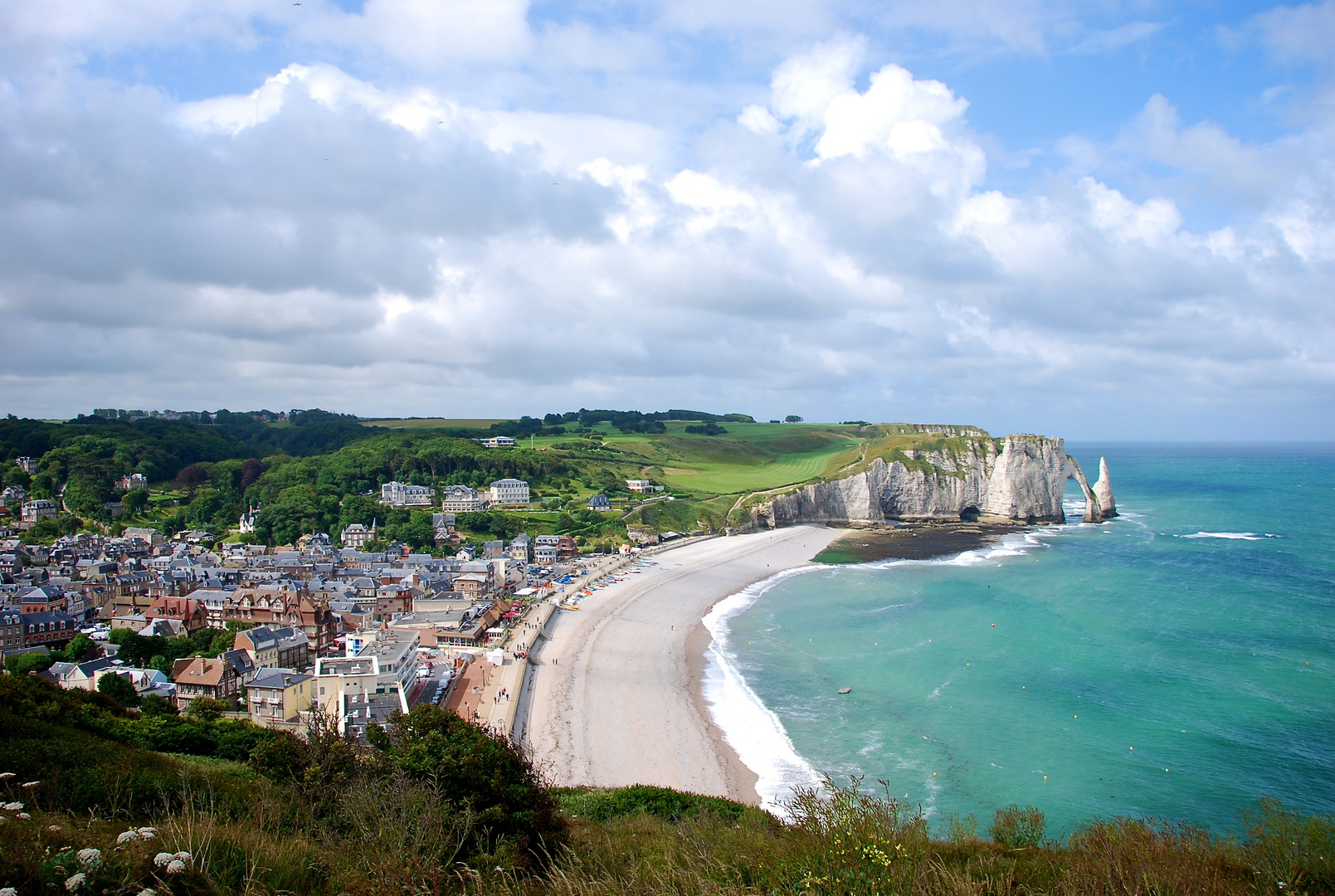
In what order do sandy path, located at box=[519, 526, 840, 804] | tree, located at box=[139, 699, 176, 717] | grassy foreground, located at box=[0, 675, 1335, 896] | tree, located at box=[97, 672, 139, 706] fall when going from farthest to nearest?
tree, located at box=[97, 672, 139, 706] → tree, located at box=[139, 699, 176, 717] → sandy path, located at box=[519, 526, 840, 804] → grassy foreground, located at box=[0, 675, 1335, 896]

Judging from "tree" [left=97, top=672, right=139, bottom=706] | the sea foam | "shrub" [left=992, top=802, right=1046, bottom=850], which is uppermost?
"shrub" [left=992, top=802, right=1046, bottom=850]

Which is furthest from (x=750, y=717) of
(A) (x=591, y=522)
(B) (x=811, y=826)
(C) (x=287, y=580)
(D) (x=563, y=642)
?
(A) (x=591, y=522)

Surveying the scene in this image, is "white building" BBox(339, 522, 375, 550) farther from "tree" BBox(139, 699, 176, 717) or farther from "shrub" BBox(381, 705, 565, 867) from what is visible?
"shrub" BBox(381, 705, 565, 867)

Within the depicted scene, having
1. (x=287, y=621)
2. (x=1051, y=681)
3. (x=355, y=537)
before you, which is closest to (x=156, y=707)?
(x=287, y=621)

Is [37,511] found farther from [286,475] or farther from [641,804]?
[641,804]

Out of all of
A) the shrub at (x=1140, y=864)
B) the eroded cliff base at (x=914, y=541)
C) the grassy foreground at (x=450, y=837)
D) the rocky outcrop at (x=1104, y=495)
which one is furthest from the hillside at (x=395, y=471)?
the shrub at (x=1140, y=864)

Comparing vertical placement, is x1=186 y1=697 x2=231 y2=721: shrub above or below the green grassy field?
below

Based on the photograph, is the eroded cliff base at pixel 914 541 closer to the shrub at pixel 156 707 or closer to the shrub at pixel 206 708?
the shrub at pixel 206 708

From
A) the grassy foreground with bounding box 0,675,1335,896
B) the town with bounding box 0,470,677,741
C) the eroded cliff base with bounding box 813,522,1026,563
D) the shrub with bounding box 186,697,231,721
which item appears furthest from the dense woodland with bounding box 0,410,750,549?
the grassy foreground with bounding box 0,675,1335,896
